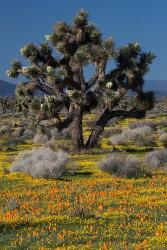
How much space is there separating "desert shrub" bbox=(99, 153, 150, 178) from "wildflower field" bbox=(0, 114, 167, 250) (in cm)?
37

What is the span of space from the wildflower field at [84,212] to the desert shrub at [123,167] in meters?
0.37

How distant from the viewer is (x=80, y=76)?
37.8m

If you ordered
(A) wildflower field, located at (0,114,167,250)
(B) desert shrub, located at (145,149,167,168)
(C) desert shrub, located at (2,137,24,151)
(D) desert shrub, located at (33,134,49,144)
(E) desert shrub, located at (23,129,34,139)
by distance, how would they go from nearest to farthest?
(A) wildflower field, located at (0,114,167,250), (B) desert shrub, located at (145,149,167,168), (C) desert shrub, located at (2,137,24,151), (D) desert shrub, located at (33,134,49,144), (E) desert shrub, located at (23,129,34,139)

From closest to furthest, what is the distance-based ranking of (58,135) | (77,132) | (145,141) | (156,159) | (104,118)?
1. (156,159)
2. (77,132)
3. (104,118)
4. (145,141)
5. (58,135)

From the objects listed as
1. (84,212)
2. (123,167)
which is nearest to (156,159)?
(123,167)

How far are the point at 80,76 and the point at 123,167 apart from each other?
14396 millimetres

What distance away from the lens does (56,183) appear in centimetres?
2261

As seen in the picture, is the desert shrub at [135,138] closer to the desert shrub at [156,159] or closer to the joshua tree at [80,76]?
the joshua tree at [80,76]

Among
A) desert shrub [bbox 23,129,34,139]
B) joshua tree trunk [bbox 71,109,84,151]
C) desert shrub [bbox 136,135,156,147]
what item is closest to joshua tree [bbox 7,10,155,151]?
joshua tree trunk [bbox 71,109,84,151]

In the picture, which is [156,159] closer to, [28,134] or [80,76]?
[80,76]

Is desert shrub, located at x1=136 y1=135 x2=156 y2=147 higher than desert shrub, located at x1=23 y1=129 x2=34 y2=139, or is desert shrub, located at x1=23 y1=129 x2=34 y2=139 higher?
desert shrub, located at x1=23 y1=129 x2=34 y2=139

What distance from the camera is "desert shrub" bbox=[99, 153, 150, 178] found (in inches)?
951

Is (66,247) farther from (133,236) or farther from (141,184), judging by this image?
(141,184)

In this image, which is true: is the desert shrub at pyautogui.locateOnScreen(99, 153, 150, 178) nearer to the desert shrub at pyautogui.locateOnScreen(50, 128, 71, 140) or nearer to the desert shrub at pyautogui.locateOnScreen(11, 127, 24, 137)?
the desert shrub at pyautogui.locateOnScreen(50, 128, 71, 140)
